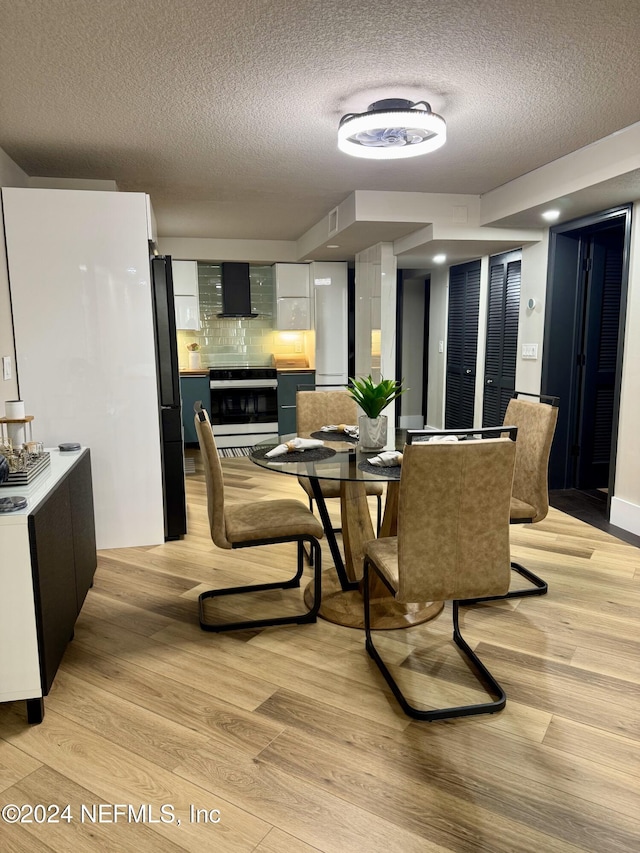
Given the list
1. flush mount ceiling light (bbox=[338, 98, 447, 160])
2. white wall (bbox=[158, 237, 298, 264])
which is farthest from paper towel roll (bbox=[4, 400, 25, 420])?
white wall (bbox=[158, 237, 298, 264])

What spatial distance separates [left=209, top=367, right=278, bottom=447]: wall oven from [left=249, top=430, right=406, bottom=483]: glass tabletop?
12.5ft

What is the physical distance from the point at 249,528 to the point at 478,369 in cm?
413

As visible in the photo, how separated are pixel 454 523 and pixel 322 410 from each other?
76.6 inches

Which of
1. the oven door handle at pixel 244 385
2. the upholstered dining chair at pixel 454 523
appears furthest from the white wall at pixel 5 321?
the oven door handle at pixel 244 385

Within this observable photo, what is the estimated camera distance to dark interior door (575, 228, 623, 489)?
181 inches

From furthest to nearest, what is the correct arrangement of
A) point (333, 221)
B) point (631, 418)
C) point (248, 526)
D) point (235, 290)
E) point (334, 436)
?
point (235, 290) < point (333, 221) < point (631, 418) < point (334, 436) < point (248, 526)

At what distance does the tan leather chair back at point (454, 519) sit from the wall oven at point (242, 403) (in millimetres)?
4821

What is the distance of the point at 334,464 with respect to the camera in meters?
2.52

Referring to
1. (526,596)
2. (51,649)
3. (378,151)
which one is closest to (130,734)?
(51,649)

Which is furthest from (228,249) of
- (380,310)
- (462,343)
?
(462,343)

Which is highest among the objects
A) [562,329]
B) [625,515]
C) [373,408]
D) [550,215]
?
[550,215]

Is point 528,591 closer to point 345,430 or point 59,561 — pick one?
point 345,430

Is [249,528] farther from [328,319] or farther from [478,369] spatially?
[328,319]

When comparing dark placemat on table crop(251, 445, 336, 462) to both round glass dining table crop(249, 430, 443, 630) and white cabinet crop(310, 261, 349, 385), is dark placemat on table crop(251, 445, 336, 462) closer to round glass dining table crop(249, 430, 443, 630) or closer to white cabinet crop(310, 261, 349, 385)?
round glass dining table crop(249, 430, 443, 630)
